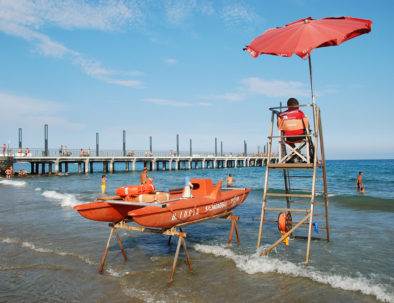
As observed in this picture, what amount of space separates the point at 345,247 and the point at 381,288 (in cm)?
364

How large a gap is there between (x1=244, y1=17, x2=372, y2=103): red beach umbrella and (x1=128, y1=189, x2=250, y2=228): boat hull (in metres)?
3.71

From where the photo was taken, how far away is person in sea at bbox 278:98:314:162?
31.7ft

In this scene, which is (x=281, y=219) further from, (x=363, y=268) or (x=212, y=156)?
(x=212, y=156)

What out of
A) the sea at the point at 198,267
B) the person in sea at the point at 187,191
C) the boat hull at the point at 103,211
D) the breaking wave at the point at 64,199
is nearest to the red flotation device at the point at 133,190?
the boat hull at the point at 103,211

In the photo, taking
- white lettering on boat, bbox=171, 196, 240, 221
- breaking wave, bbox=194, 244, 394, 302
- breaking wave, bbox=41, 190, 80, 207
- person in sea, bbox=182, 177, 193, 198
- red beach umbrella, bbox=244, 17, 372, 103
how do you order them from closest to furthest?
breaking wave, bbox=194, 244, 394, 302 < red beach umbrella, bbox=244, 17, 372, 103 < white lettering on boat, bbox=171, 196, 240, 221 < person in sea, bbox=182, 177, 193, 198 < breaking wave, bbox=41, 190, 80, 207

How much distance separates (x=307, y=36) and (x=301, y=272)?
5.16 m

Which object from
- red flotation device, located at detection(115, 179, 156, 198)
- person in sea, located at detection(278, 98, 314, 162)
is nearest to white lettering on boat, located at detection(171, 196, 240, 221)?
red flotation device, located at detection(115, 179, 156, 198)

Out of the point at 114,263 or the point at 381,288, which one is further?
the point at 114,263

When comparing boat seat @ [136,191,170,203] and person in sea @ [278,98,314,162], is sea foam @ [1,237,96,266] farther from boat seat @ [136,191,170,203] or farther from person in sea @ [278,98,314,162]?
person in sea @ [278,98,314,162]

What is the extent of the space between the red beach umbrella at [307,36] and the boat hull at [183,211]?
3.71 meters

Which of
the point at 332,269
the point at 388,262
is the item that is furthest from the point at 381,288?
the point at 388,262

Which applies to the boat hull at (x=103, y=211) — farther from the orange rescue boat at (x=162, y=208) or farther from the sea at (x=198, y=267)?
the sea at (x=198, y=267)

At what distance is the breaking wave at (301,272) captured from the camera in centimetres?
758

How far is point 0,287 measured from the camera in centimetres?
779
